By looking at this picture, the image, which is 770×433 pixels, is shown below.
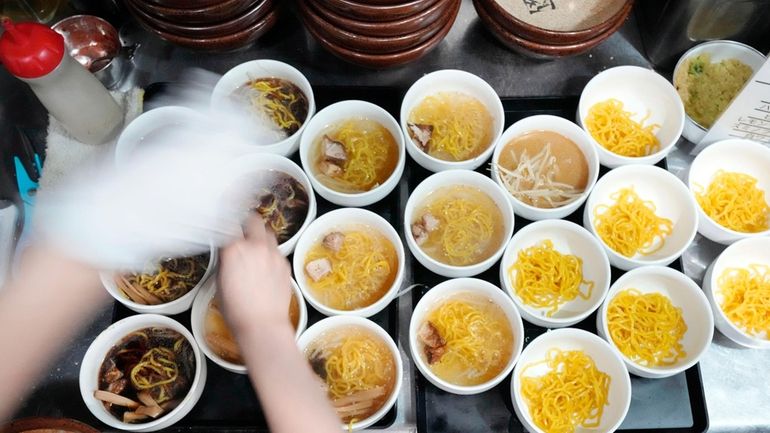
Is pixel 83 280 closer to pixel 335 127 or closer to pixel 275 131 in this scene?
pixel 275 131

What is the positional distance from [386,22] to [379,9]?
69 mm

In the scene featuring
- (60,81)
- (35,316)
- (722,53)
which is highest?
(60,81)

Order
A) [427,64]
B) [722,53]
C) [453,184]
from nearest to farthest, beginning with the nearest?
[453,184]
[722,53]
[427,64]

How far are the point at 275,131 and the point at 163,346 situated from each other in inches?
28.0

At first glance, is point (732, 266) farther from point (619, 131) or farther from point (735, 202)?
point (619, 131)

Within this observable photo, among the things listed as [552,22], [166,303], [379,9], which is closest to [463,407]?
[166,303]

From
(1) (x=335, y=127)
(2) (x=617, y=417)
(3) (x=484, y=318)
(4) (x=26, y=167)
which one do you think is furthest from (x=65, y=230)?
(2) (x=617, y=417)

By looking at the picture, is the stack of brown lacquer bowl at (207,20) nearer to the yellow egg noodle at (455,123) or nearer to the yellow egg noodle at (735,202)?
the yellow egg noodle at (455,123)

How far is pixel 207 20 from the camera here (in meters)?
1.90

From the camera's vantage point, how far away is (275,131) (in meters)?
2.02

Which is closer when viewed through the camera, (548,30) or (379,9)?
(379,9)

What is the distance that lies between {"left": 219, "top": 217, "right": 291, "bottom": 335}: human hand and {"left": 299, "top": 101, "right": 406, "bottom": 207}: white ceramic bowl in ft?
1.51

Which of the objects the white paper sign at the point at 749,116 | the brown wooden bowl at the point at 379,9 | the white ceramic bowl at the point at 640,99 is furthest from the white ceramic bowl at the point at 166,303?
the white paper sign at the point at 749,116

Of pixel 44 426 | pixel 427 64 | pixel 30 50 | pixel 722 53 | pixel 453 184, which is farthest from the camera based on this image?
pixel 427 64
